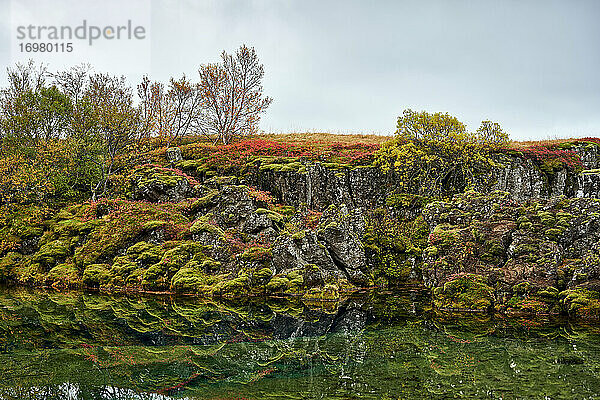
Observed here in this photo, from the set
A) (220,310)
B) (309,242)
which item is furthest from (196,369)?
(309,242)

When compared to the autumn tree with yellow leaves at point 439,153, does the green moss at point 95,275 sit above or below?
below

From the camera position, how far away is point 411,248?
23.4 meters

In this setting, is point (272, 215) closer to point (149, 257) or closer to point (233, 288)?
point (233, 288)

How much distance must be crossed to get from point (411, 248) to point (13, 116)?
31.0 meters

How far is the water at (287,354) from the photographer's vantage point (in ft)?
27.1

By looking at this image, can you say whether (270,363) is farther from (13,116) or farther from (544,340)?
(13,116)

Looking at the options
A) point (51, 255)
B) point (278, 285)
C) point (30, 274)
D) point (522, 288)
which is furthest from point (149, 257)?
point (522, 288)

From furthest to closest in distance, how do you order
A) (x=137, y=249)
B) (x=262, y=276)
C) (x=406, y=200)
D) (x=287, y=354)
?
1. (x=406, y=200)
2. (x=137, y=249)
3. (x=262, y=276)
4. (x=287, y=354)

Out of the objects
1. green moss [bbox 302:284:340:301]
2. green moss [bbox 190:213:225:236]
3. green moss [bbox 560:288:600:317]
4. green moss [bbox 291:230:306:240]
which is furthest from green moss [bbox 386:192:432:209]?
green moss [bbox 560:288:600:317]

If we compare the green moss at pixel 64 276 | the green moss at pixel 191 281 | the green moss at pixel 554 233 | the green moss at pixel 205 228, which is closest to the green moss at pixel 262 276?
the green moss at pixel 191 281

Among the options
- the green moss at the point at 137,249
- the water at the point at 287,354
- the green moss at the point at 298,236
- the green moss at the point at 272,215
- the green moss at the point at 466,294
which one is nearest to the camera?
the water at the point at 287,354

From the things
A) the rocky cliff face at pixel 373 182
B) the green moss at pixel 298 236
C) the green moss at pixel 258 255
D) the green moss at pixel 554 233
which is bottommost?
the green moss at pixel 258 255

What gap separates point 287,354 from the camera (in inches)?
429

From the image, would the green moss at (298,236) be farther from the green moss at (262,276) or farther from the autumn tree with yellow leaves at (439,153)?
the autumn tree with yellow leaves at (439,153)
